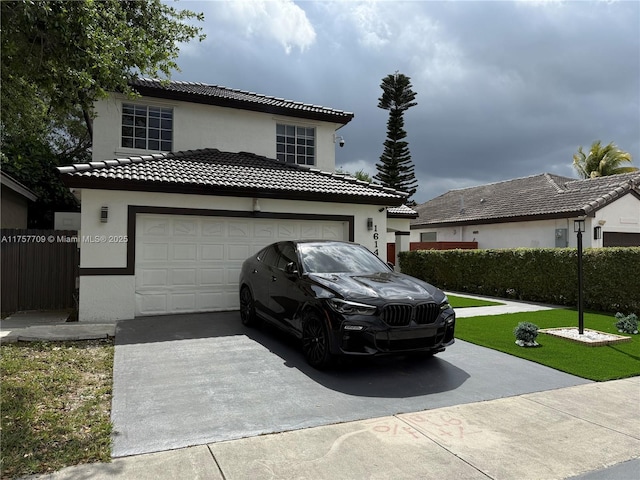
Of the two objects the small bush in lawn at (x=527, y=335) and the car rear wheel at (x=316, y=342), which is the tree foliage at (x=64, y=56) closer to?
the car rear wheel at (x=316, y=342)

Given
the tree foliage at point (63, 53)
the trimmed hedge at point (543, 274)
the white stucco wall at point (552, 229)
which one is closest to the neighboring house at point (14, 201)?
the tree foliage at point (63, 53)

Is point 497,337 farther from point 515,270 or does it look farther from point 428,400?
point 515,270

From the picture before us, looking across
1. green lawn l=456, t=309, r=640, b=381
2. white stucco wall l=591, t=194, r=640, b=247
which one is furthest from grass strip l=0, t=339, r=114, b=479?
white stucco wall l=591, t=194, r=640, b=247

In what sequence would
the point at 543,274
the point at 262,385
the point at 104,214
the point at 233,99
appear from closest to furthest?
the point at 262,385 < the point at 104,214 < the point at 543,274 < the point at 233,99

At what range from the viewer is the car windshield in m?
6.53

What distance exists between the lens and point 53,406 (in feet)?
14.5

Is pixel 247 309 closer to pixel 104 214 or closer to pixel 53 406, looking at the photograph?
pixel 104 214

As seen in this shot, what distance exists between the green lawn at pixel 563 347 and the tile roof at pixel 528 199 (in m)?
8.25

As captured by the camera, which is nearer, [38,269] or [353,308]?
[353,308]

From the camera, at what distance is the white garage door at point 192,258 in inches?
361

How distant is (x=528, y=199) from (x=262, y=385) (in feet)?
62.0

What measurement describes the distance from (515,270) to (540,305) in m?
1.64

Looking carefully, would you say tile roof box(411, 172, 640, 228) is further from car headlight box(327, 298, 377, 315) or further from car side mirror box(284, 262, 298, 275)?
car headlight box(327, 298, 377, 315)

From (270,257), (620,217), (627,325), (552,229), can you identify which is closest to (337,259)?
(270,257)
